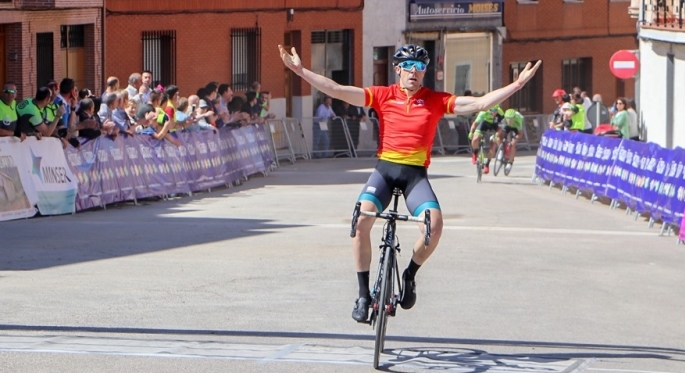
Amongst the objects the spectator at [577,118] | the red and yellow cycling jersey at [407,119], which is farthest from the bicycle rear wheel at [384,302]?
the spectator at [577,118]

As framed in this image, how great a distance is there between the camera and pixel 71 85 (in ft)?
73.0

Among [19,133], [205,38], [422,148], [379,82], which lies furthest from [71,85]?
[379,82]

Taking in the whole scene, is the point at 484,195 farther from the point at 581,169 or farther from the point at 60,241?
the point at 60,241

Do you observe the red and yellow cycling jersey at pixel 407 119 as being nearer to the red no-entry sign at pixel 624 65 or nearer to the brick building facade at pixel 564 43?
the red no-entry sign at pixel 624 65

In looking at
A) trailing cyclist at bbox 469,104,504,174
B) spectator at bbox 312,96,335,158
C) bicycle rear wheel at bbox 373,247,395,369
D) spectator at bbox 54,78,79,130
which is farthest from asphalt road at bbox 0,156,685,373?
spectator at bbox 312,96,335,158

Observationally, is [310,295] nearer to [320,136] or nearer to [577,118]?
[577,118]

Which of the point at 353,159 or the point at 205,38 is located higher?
the point at 205,38

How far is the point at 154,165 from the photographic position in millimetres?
23922

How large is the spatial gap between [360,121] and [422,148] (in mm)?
A: 30836

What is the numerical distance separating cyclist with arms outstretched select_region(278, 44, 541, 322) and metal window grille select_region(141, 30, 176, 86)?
2765cm

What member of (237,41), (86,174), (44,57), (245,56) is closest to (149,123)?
(86,174)

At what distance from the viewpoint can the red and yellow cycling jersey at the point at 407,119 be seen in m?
9.77

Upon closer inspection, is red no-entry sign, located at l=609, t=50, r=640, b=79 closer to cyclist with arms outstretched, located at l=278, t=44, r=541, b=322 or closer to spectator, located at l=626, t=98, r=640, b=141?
spectator, located at l=626, t=98, r=640, b=141

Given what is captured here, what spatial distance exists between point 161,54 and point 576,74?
20.6 metres
